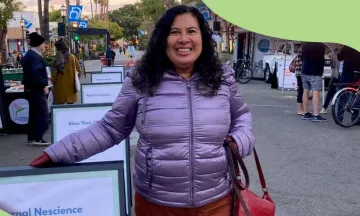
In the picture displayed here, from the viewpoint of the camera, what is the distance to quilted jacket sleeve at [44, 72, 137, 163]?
2486 millimetres

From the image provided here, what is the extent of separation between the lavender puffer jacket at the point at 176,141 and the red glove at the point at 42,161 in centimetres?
2

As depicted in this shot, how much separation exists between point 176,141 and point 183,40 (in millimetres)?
476

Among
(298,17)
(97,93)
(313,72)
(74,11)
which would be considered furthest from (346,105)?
(74,11)

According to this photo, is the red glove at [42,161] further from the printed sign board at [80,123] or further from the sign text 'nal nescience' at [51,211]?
the printed sign board at [80,123]

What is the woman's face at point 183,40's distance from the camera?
244 centimetres

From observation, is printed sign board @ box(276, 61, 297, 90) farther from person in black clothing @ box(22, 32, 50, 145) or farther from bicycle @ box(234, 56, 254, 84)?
person in black clothing @ box(22, 32, 50, 145)

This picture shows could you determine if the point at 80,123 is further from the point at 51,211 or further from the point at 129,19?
the point at 129,19

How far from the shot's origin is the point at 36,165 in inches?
90.3

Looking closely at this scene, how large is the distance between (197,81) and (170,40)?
0.23 metres

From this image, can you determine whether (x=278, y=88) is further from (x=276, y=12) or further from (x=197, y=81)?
(x=276, y=12)

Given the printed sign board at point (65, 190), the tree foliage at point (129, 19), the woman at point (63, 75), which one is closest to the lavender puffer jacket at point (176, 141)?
the printed sign board at point (65, 190)

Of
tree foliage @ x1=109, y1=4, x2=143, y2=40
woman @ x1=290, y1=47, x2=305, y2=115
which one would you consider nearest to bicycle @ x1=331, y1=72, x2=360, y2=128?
woman @ x1=290, y1=47, x2=305, y2=115

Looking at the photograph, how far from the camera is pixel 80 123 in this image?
4922mm

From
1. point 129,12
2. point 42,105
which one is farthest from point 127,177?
point 129,12
